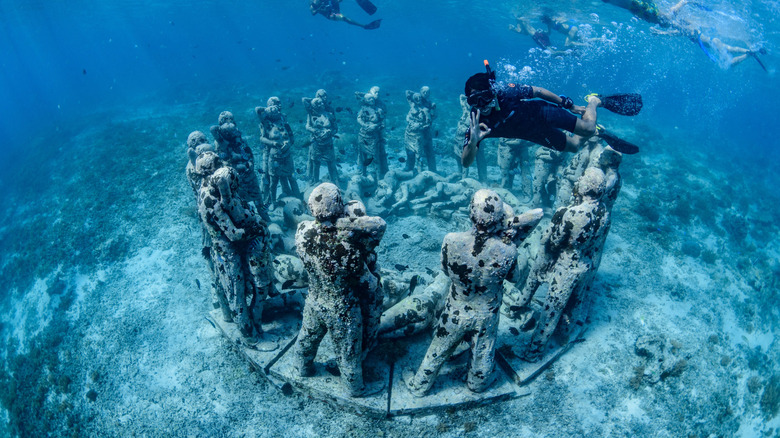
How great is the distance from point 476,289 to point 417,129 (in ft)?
28.7

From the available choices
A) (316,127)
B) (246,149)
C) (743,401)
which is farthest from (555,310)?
(316,127)

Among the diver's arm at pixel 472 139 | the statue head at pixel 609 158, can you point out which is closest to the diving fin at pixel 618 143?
the statue head at pixel 609 158

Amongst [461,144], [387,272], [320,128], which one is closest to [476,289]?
[387,272]

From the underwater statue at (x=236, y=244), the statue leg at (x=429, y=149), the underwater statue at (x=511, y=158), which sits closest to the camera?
the underwater statue at (x=236, y=244)

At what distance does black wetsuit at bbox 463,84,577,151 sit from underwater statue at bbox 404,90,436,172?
571cm

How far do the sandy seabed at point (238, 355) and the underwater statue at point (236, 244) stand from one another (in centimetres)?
127

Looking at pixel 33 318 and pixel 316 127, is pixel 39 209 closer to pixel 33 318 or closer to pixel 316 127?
pixel 33 318

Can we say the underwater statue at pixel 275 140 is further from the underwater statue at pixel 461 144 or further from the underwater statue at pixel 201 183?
the underwater statue at pixel 461 144

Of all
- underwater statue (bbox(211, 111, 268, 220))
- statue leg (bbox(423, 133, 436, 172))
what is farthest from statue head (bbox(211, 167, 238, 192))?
statue leg (bbox(423, 133, 436, 172))

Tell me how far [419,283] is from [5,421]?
8.93 m

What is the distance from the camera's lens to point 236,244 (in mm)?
4855

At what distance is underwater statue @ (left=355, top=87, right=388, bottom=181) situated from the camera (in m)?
11.2

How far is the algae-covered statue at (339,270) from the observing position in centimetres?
363

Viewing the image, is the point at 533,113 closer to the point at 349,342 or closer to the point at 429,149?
the point at 349,342
